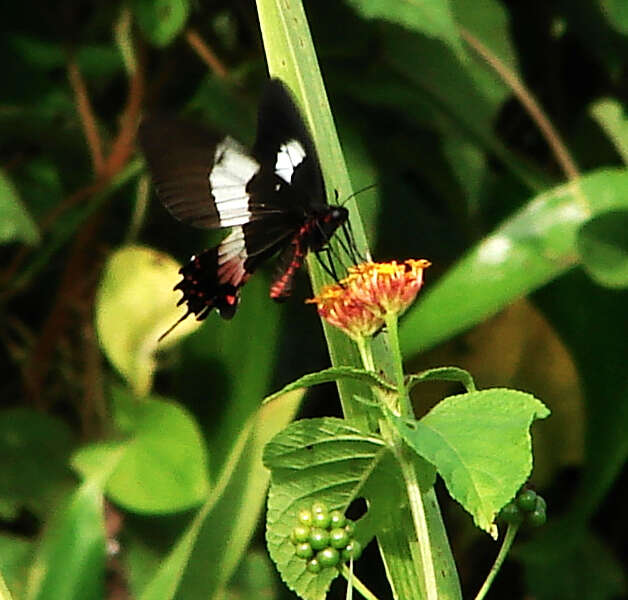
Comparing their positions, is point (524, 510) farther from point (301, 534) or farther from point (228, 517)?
point (228, 517)

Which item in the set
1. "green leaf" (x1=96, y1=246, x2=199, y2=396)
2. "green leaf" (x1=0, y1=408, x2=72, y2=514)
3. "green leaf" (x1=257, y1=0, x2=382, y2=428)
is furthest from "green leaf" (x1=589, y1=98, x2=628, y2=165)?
"green leaf" (x1=257, y1=0, x2=382, y2=428)

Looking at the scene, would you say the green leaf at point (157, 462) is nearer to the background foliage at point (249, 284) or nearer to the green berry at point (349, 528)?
the background foliage at point (249, 284)

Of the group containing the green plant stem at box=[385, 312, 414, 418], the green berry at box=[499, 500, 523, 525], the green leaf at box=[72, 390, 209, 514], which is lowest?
the green leaf at box=[72, 390, 209, 514]

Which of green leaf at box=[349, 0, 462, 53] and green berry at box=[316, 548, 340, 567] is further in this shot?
green leaf at box=[349, 0, 462, 53]

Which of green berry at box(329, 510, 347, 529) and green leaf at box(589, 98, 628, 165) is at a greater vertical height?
green berry at box(329, 510, 347, 529)

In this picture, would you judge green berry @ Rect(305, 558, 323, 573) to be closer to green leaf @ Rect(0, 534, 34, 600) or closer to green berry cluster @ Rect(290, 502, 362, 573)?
green berry cluster @ Rect(290, 502, 362, 573)

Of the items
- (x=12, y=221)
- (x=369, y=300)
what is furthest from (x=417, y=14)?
(x=369, y=300)

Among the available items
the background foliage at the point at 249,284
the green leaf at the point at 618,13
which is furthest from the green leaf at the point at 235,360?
the green leaf at the point at 618,13
